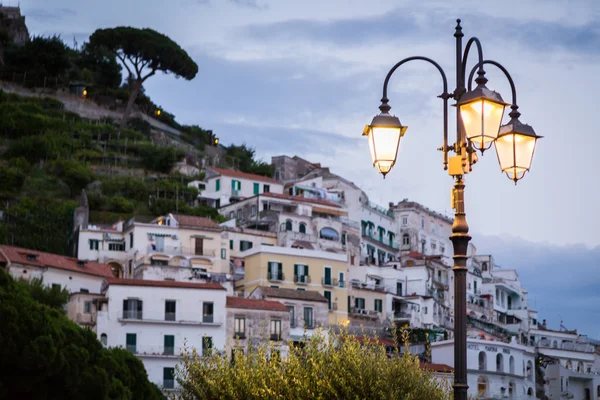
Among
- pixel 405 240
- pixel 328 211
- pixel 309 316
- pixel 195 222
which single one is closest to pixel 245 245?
pixel 195 222

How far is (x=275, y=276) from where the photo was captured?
73125mm

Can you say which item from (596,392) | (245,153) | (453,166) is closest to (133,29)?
(245,153)

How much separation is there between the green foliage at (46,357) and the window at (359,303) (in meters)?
33.2

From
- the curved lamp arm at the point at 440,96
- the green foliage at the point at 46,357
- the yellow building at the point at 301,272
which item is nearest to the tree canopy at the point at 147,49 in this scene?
the yellow building at the point at 301,272

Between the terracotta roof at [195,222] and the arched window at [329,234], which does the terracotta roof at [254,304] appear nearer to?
the terracotta roof at [195,222]

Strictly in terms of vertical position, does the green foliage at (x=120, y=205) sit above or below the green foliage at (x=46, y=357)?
above

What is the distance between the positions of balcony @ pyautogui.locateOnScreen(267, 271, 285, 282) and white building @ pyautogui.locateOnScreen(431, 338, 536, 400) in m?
10.9

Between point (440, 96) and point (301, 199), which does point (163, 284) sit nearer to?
point (301, 199)

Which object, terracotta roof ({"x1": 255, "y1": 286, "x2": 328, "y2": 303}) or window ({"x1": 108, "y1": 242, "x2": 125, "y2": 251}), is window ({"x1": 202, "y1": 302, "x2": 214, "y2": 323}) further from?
window ({"x1": 108, "y1": 242, "x2": 125, "y2": 251})

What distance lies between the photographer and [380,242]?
311ft

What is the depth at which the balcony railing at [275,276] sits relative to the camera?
73062 millimetres

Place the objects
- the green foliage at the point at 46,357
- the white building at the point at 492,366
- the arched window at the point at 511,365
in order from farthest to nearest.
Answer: the arched window at the point at 511,365 → the white building at the point at 492,366 → the green foliage at the point at 46,357

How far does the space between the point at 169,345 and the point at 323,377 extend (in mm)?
44710

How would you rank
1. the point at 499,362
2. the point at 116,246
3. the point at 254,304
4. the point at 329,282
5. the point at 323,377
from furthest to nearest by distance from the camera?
1. the point at 116,246
2. the point at 329,282
3. the point at 499,362
4. the point at 254,304
5. the point at 323,377
